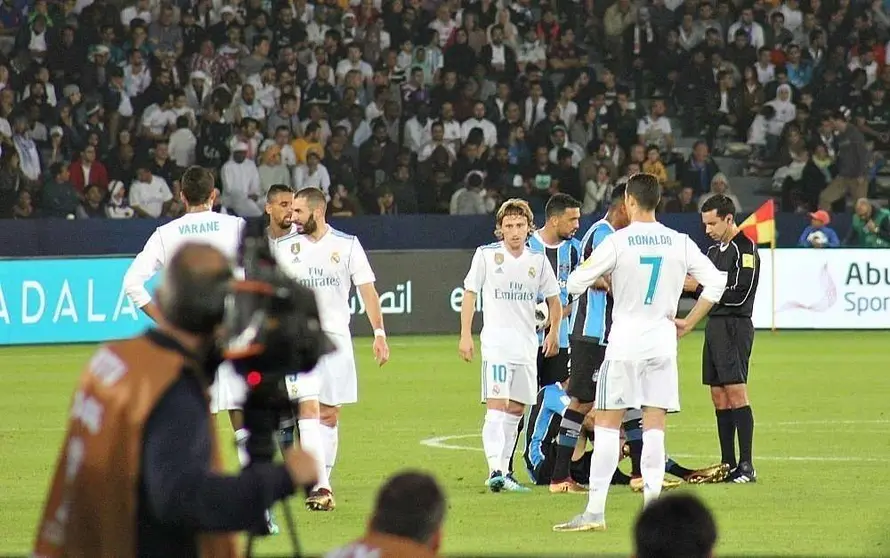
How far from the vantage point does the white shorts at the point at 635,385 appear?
31.6ft

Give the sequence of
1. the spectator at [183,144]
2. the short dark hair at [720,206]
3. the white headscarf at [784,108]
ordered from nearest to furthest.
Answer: the short dark hair at [720,206] → the spectator at [183,144] → the white headscarf at [784,108]

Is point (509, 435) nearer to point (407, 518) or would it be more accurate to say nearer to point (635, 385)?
point (635, 385)

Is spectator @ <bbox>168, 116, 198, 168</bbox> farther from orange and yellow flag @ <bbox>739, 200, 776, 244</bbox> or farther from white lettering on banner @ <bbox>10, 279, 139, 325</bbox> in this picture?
orange and yellow flag @ <bbox>739, 200, 776, 244</bbox>

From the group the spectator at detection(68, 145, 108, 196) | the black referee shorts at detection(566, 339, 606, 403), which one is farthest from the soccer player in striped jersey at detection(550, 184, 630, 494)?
the spectator at detection(68, 145, 108, 196)

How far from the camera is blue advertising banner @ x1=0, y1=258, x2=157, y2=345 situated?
22.0 metres

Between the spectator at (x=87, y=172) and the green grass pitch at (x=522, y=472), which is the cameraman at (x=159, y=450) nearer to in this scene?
the green grass pitch at (x=522, y=472)

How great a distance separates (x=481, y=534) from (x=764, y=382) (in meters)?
9.81

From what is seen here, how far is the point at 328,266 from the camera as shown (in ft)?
35.0

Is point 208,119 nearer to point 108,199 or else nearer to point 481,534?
point 108,199

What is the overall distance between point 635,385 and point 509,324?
6.66 feet

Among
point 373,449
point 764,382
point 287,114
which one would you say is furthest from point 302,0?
point 373,449

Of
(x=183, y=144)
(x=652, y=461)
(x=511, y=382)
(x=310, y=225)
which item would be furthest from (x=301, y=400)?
(x=183, y=144)

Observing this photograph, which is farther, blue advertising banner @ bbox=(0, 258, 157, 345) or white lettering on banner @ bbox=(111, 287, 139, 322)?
white lettering on banner @ bbox=(111, 287, 139, 322)

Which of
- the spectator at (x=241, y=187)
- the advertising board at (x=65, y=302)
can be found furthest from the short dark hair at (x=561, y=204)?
the spectator at (x=241, y=187)
